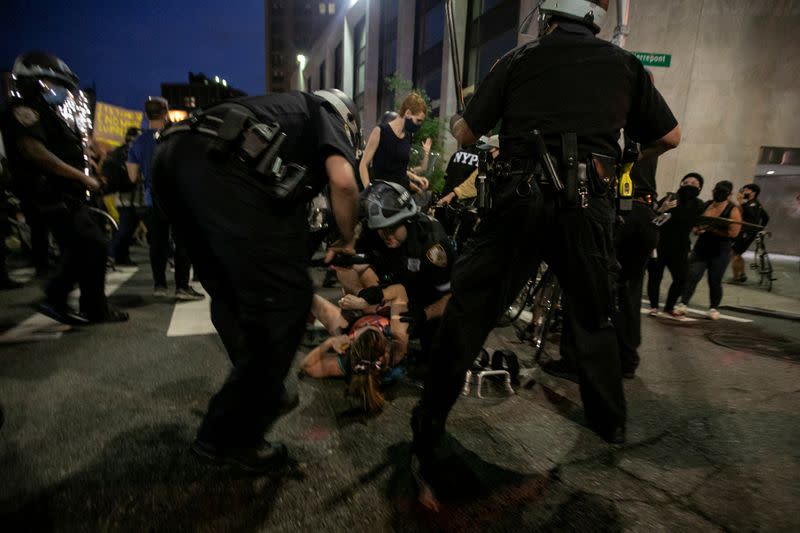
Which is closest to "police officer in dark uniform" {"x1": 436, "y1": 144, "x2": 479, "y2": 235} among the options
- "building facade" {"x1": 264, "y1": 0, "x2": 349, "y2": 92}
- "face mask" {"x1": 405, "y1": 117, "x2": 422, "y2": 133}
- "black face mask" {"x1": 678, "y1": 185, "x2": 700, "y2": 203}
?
"face mask" {"x1": 405, "y1": 117, "x2": 422, "y2": 133}

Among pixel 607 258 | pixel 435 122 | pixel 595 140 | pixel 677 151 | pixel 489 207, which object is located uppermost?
pixel 435 122

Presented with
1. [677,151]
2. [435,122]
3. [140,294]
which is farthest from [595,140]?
[435,122]

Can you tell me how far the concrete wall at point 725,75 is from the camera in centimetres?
1289

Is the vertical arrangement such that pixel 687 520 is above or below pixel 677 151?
below

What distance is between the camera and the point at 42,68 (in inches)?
126

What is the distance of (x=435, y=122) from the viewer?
17.6 meters

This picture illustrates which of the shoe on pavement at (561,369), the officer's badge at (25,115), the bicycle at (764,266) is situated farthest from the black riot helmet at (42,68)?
the bicycle at (764,266)

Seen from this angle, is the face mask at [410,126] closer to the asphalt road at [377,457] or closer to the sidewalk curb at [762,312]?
the asphalt road at [377,457]

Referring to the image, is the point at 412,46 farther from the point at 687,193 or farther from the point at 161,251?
the point at 161,251

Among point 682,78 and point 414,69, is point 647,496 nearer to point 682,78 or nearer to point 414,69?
point 682,78

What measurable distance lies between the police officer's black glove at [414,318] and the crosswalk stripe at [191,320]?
1832mm

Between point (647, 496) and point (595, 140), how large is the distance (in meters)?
1.53

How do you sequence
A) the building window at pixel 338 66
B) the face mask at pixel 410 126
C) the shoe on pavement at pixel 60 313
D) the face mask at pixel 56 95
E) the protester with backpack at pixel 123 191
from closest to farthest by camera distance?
1. the face mask at pixel 56 95
2. the shoe on pavement at pixel 60 313
3. the face mask at pixel 410 126
4. the protester with backpack at pixel 123 191
5. the building window at pixel 338 66

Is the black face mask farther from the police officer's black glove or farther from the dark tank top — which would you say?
the police officer's black glove
